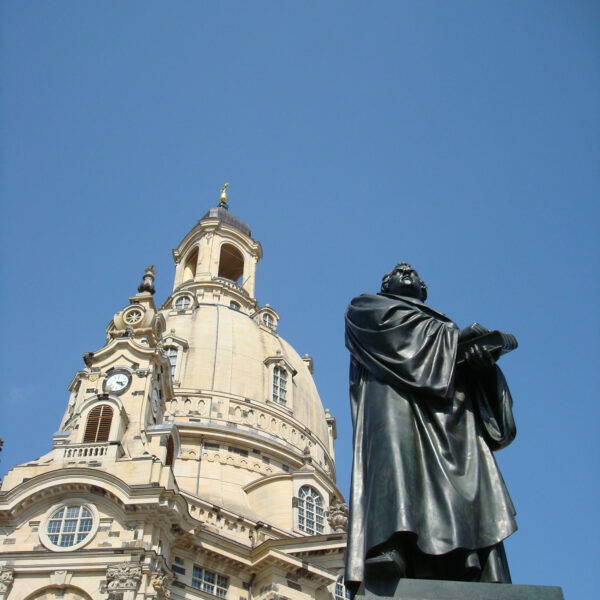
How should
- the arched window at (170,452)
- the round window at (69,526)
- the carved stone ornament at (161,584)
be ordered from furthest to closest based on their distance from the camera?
the arched window at (170,452)
the round window at (69,526)
the carved stone ornament at (161,584)

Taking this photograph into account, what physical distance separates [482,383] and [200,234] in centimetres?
6494

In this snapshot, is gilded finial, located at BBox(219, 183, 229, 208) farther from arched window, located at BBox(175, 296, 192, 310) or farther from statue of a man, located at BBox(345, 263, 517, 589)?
statue of a man, located at BBox(345, 263, 517, 589)

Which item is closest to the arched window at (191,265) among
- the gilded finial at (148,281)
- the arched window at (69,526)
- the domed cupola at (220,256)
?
the domed cupola at (220,256)

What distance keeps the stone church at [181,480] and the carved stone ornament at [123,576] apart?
40mm

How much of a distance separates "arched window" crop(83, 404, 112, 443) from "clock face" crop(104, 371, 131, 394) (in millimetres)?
2191

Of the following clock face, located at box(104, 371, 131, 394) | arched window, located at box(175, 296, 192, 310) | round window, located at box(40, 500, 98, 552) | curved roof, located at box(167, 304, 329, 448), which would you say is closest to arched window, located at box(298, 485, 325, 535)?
curved roof, located at box(167, 304, 329, 448)

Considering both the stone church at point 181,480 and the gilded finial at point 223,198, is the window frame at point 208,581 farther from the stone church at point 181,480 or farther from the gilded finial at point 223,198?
the gilded finial at point 223,198

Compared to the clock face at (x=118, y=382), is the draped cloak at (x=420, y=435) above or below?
below

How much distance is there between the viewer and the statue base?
4.22 metres

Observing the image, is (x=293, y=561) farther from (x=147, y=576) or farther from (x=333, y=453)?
(x=333, y=453)

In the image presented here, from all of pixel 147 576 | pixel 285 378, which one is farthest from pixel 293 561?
pixel 285 378

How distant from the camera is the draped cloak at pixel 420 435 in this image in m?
4.67

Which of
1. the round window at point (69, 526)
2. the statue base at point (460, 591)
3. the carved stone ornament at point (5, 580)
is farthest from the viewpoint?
the round window at point (69, 526)

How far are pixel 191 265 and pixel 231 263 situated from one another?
3860 millimetres
